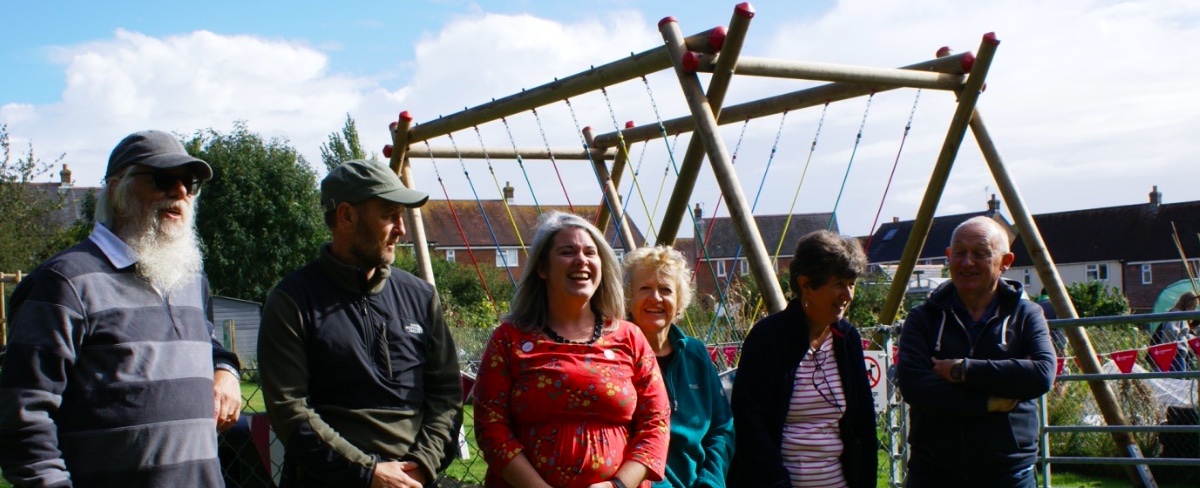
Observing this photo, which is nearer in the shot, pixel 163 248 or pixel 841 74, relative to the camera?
pixel 163 248

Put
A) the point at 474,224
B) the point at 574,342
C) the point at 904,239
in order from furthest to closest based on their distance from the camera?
1. the point at 904,239
2. the point at 474,224
3. the point at 574,342

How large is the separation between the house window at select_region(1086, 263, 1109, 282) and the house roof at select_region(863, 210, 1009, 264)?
5327mm

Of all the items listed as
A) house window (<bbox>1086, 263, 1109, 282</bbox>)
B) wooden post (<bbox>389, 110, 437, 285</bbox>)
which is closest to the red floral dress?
wooden post (<bbox>389, 110, 437, 285</bbox>)

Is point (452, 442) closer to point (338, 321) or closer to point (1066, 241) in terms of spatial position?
point (338, 321)

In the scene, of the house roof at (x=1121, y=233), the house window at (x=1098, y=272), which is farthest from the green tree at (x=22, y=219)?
the house window at (x=1098, y=272)

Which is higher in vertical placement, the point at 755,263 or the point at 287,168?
the point at 287,168

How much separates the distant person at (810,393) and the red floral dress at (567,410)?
43 centimetres

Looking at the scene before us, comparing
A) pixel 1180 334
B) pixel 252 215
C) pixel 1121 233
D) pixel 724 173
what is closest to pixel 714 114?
pixel 724 173

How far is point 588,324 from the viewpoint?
3223 millimetres

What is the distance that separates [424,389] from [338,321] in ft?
1.19

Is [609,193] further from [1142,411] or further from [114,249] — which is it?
[114,249]

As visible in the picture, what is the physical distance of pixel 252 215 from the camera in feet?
104

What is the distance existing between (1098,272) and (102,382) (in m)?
53.0

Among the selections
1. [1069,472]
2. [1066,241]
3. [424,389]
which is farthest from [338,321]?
[1066,241]
